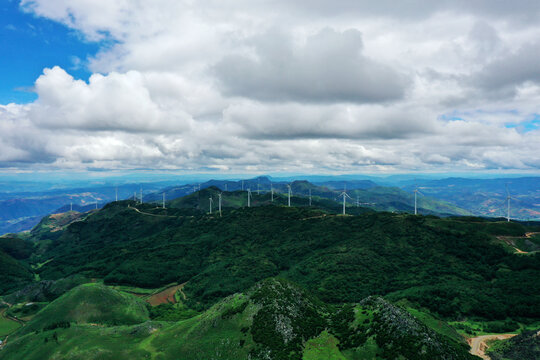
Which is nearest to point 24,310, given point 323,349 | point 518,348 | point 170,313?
point 170,313

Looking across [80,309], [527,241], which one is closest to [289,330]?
[80,309]

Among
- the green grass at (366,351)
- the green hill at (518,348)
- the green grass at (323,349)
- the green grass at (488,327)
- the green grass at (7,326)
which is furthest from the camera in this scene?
the green grass at (7,326)

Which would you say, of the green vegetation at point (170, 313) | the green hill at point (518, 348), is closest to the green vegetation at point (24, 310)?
the green vegetation at point (170, 313)

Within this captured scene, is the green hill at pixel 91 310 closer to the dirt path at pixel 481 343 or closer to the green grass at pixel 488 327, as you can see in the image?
the dirt path at pixel 481 343

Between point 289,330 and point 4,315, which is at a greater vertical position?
point 289,330

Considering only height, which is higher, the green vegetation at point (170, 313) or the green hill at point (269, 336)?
the green hill at point (269, 336)

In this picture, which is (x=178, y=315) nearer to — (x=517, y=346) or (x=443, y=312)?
(x=443, y=312)

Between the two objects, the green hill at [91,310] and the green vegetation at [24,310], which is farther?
the green vegetation at [24,310]
